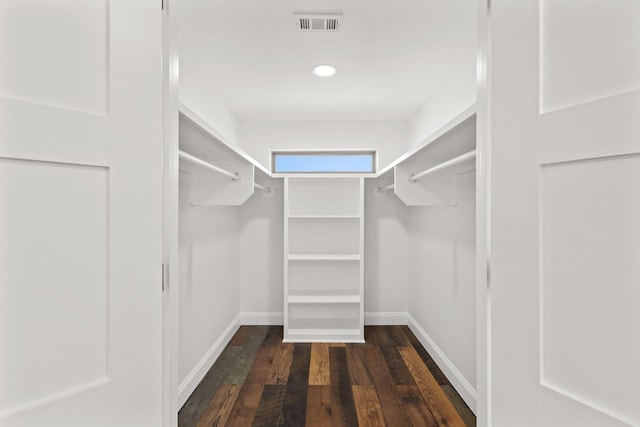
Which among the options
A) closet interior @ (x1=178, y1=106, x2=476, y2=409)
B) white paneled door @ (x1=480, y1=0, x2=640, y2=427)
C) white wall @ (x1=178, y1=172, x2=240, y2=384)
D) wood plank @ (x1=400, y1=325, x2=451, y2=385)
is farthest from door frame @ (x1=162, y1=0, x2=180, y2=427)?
wood plank @ (x1=400, y1=325, x2=451, y2=385)

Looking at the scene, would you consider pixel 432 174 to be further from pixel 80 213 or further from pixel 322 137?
pixel 80 213

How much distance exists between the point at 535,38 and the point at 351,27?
1.30 m

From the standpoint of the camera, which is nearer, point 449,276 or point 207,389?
point 207,389

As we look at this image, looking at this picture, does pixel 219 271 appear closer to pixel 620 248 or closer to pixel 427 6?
pixel 427 6

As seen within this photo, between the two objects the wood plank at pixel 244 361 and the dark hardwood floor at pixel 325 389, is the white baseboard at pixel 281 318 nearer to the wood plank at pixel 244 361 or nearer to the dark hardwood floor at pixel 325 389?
the wood plank at pixel 244 361

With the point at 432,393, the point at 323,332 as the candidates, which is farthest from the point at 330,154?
the point at 432,393

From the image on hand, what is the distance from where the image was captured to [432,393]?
217 cm

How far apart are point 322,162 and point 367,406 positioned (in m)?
2.46

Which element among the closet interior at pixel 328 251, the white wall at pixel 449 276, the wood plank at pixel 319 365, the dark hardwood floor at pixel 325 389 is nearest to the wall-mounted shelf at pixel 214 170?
the closet interior at pixel 328 251

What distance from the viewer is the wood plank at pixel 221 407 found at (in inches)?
73.6

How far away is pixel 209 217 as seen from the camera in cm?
264

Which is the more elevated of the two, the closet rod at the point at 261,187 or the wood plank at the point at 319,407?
the closet rod at the point at 261,187

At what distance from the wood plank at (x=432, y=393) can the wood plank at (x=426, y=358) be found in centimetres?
4

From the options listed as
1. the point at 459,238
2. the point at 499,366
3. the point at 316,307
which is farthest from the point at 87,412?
the point at 316,307
